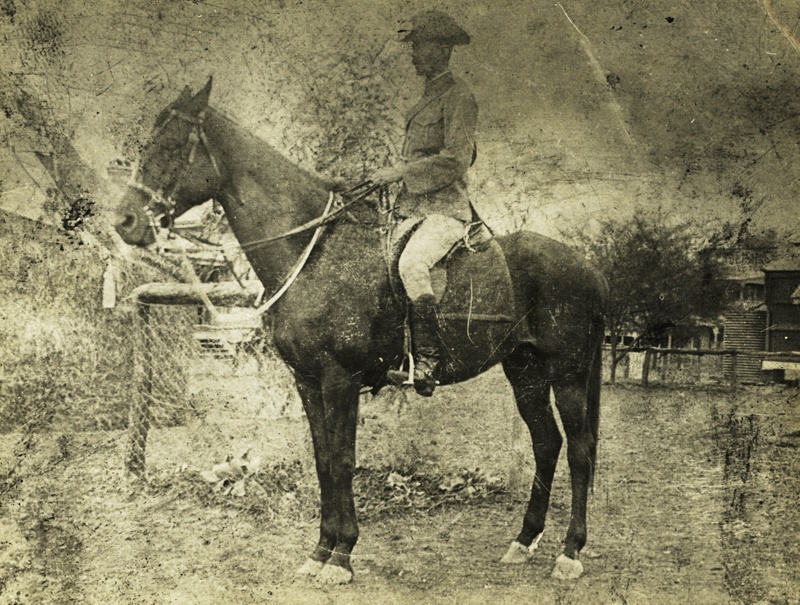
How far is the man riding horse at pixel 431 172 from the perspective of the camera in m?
3.70

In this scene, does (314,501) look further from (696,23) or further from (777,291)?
(696,23)

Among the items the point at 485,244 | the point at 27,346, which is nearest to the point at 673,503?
the point at 485,244

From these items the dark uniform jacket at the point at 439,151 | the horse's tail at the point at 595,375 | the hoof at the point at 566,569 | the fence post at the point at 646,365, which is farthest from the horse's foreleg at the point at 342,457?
the fence post at the point at 646,365

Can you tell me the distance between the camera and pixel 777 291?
388cm

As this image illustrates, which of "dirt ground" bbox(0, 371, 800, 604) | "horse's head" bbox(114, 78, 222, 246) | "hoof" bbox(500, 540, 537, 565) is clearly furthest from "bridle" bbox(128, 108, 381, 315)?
"hoof" bbox(500, 540, 537, 565)

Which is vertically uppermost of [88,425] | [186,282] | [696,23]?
[696,23]

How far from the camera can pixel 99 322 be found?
3.96 meters

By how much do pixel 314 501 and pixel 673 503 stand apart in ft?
6.00

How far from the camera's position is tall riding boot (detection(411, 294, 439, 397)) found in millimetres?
3697

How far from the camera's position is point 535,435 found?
3854mm

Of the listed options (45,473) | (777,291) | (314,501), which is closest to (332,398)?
(314,501)

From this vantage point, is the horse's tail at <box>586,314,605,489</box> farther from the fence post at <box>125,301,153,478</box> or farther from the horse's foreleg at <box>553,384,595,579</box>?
the fence post at <box>125,301,153,478</box>

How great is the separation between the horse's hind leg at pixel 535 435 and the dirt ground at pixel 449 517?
55 mm

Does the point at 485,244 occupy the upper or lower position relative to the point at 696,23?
lower
